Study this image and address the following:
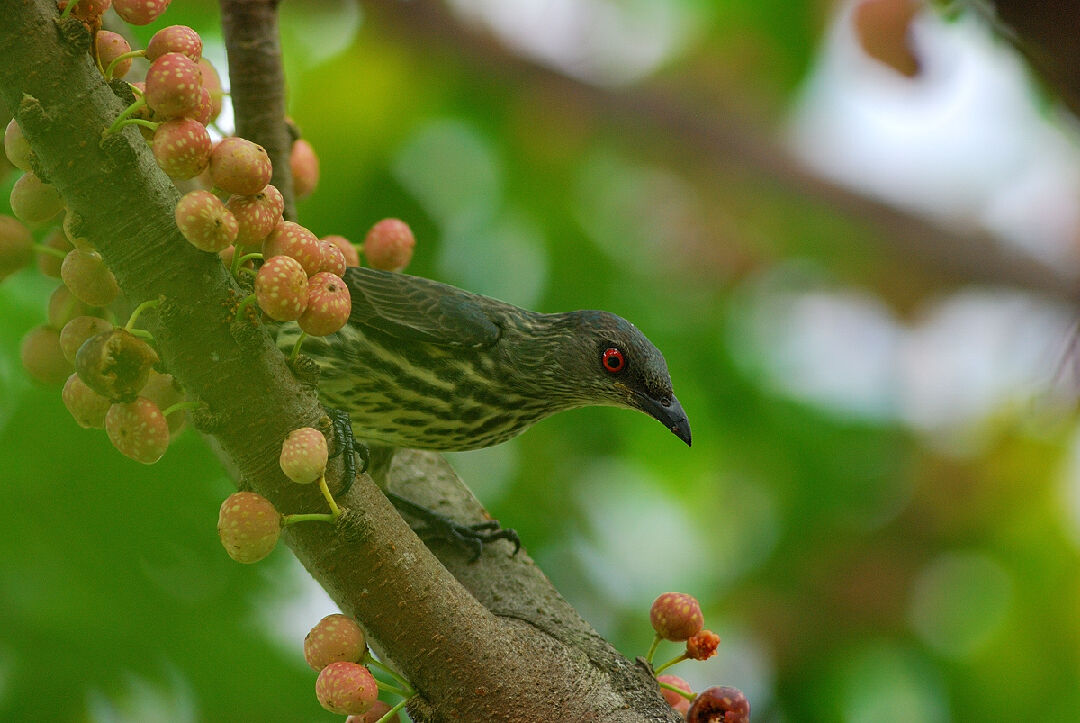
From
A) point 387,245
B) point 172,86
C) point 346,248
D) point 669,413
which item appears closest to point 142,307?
point 172,86

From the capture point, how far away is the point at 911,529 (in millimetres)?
5711

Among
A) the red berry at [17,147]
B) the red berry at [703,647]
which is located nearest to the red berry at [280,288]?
the red berry at [17,147]

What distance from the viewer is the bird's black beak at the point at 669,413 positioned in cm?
412

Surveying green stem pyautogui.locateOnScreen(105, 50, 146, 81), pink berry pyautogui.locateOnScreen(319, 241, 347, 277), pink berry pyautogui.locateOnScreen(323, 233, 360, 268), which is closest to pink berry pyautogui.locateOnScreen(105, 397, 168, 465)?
pink berry pyautogui.locateOnScreen(319, 241, 347, 277)

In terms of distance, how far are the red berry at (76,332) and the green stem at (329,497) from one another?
69 centimetres

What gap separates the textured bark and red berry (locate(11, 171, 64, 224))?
0.76ft

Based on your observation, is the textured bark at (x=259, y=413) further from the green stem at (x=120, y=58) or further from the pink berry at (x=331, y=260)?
the pink berry at (x=331, y=260)

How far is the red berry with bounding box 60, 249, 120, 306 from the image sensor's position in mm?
2373

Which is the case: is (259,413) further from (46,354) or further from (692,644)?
(692,644)

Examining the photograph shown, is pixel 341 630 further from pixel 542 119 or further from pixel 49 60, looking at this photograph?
pixel 542 119

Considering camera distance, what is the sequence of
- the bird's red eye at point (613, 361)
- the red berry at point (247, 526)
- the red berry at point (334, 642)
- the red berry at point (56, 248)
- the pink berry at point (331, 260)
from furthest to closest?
the bird's red eye at point (613, 361) → the red berry at point (56, 248) → the red berry at point (334, 642) → the pink berry at point (331, 260) → the red berry at point (247, 526)

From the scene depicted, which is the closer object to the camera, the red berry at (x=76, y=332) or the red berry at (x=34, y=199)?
the red berry at (x=34, y=199)

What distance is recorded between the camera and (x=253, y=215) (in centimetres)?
221

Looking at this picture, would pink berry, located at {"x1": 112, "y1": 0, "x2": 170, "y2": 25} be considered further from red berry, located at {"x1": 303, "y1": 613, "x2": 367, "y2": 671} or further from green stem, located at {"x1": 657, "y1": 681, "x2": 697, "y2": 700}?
green stem, located at {"x1": 657, "y1": 681, "x2": 697, "y2": 700}
